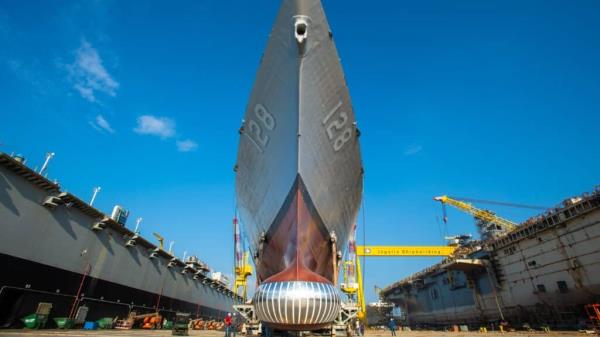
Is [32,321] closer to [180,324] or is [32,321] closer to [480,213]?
[180,324]

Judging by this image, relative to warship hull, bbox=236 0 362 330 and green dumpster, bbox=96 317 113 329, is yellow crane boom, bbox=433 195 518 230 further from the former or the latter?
green dumpster, bbox=96 317 113 329

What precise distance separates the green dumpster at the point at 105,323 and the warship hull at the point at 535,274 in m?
28.1

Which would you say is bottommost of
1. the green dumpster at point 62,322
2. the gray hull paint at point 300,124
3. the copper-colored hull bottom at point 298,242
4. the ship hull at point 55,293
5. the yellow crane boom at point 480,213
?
the green dumpster at point 62,322

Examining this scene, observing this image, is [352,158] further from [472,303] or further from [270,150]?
[472,303]

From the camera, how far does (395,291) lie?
4959 cm

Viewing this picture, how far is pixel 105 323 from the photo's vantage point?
18.5 meters

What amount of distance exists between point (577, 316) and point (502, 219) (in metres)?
24.0

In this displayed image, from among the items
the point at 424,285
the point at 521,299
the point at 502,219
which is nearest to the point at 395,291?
the point at 424,285

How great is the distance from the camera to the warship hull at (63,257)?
13.3 m

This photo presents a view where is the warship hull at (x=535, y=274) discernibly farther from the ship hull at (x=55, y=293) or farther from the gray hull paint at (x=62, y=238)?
the ship hull at (x=55, y=293)

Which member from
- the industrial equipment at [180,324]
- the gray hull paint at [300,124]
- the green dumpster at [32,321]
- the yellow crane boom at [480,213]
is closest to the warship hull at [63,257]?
the green dumpster at [32,321]

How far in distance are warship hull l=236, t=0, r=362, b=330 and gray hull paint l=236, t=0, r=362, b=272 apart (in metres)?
0.03

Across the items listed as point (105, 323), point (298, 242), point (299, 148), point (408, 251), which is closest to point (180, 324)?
point (105, 323)

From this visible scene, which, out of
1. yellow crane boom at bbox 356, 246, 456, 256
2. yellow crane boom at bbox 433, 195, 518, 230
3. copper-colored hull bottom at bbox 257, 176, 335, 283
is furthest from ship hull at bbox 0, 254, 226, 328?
yellow crane boom at bbox 433, 195, 518, 230
